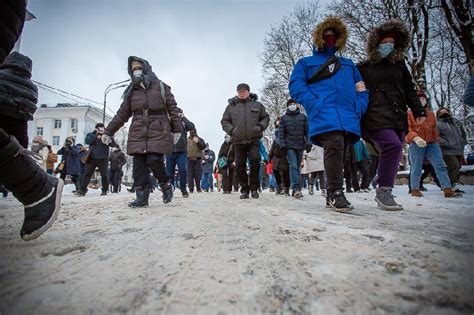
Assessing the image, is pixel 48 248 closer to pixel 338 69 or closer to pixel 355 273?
pixel 355 273

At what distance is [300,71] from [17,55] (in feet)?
7.75

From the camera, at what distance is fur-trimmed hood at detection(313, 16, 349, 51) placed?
118 inches

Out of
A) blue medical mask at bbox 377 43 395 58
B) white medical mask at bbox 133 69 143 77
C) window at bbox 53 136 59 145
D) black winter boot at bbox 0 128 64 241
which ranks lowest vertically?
black winter boot at bbox 0 128 64 241

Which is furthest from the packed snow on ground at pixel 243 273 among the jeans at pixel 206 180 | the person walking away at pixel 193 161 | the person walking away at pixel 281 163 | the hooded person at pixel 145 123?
the jeans at pixel 206 180

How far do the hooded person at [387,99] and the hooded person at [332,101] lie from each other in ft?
0.56

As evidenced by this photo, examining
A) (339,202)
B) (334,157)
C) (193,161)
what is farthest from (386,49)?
(193,161)

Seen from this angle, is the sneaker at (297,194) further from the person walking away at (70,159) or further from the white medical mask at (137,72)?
the person walking away at (70,159)

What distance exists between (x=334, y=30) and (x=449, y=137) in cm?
382

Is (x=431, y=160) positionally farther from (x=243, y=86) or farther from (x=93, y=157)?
(x=93, y=157)

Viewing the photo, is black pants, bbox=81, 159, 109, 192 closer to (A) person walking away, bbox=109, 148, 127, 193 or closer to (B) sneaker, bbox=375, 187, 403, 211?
(A) person walking away, bbox=109, 148, 127, 193

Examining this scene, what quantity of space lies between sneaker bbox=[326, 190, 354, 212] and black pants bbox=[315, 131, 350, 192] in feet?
0.17

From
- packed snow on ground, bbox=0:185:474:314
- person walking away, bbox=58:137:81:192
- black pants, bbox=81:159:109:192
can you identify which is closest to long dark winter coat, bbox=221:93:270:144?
packed snow on ground, bbox=0:185:474:314

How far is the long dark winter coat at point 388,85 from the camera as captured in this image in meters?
2.82

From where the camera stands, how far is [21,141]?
1.72 metres
